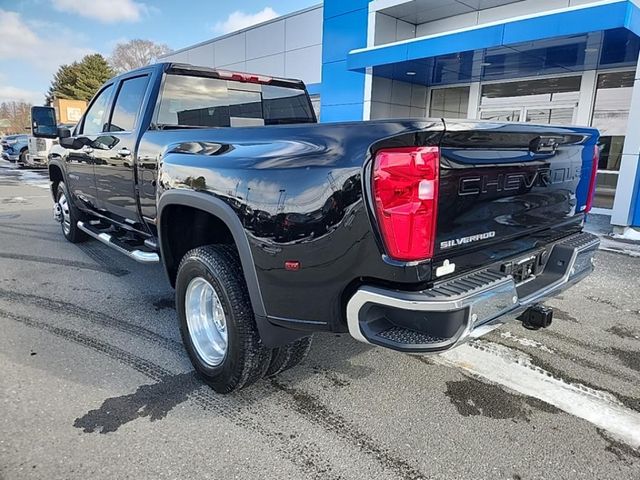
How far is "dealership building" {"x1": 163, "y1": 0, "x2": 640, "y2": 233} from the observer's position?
25.6 ft

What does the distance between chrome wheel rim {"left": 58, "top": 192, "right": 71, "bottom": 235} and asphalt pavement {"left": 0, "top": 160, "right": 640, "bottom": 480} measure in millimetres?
2255

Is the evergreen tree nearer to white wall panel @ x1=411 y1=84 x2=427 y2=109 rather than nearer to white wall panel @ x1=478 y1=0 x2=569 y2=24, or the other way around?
white wall panel @ x1=411 y1=84 x2=427 y2=109

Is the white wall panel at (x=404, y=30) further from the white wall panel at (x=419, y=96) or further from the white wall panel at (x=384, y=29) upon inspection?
the white wall panel at (x=419, y=96)

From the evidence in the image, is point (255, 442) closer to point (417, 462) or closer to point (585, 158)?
point (417, 462)

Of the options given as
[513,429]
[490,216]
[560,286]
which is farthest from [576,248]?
[513,429]

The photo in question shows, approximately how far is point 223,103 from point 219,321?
2218mm

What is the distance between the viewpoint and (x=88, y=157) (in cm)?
464

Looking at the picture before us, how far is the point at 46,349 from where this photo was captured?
3248 millimetres

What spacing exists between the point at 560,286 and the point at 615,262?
4007 millimetres

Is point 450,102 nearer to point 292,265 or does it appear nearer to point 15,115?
point 292,265

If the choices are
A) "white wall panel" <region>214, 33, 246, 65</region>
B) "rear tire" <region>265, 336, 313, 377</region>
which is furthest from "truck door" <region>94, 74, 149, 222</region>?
"white wall panel" <region>214, 33, 246, 65</region>

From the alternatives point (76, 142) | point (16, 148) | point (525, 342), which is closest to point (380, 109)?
point (76, 142)

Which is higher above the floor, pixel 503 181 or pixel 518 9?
pixel 518 9

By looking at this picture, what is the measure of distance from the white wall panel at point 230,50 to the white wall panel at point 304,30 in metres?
3.34
